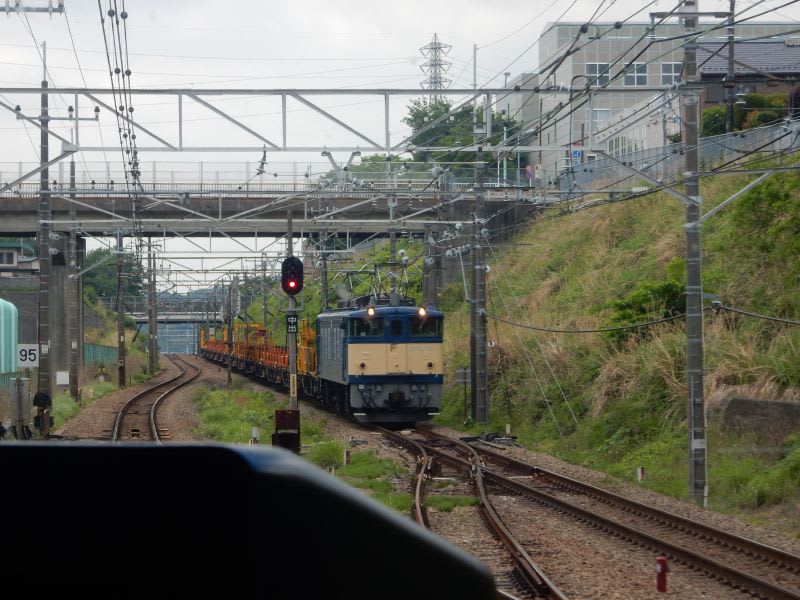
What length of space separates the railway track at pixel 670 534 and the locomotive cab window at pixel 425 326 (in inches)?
326

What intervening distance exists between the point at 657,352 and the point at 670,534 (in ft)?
24.7

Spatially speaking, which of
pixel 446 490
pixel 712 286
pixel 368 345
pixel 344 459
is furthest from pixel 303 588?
pixel 368 345

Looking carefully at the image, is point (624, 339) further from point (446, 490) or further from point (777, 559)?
point (777, 559)

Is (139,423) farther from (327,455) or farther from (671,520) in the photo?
(671,520)

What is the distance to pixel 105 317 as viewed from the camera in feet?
260

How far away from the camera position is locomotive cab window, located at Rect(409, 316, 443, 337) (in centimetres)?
2505

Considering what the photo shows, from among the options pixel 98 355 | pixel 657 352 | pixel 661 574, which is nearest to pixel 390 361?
pixel 657 352

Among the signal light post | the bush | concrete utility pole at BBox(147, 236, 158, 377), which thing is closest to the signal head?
the signal light post

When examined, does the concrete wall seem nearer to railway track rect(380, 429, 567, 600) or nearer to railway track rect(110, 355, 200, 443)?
railway track rect(380, 429, 567, 600)

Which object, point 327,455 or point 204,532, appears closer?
point 204,532

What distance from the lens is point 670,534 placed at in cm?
1156

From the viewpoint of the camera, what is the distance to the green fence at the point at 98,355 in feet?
167

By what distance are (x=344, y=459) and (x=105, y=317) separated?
65.1m

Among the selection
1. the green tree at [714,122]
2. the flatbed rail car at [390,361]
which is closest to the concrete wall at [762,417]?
the flatbed rail car at [390,361]
